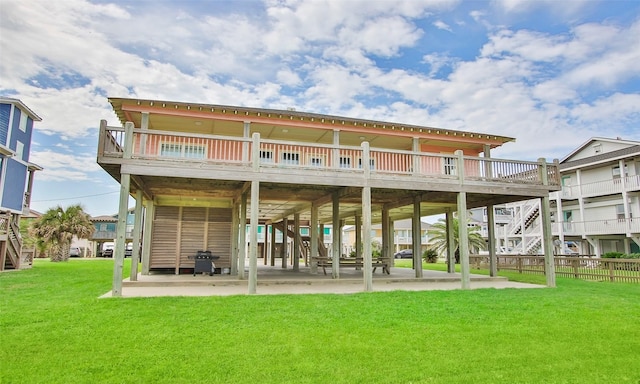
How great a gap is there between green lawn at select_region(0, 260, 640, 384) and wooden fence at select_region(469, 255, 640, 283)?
25.0 ft

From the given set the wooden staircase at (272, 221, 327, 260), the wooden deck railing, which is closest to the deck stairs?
the wooden deck railing

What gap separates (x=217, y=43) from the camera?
17484 mm

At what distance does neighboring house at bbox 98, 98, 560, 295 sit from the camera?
34.8 feet

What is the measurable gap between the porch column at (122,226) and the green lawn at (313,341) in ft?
2.43

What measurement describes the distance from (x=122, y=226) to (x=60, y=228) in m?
25.9

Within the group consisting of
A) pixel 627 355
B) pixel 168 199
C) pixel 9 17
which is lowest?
pixel 627 355

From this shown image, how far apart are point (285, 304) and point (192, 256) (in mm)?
7921

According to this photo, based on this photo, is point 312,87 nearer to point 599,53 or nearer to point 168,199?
point 168,199

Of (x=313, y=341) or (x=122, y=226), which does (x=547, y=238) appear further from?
(x=122, y=226)

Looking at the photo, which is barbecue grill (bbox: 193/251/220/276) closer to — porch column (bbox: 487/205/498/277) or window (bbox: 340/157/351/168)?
window (bbox: 340/157/351/168)

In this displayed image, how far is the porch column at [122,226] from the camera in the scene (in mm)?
9188

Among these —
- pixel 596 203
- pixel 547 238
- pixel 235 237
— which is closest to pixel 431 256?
pixel 596 203

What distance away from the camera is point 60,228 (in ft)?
97.7

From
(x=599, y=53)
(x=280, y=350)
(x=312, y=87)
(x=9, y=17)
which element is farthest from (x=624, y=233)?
(x=9, y=17)
